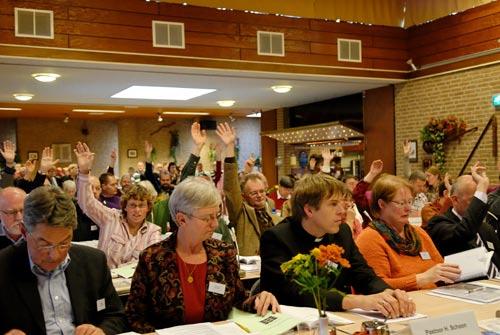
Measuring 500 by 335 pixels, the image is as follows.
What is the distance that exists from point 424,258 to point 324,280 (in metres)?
1.43

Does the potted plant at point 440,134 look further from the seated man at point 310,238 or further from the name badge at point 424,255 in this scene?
the seated man at point 310,238

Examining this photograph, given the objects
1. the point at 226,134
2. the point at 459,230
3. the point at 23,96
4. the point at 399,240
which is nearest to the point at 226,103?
the point at 23,96

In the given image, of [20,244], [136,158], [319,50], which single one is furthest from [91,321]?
[136,158]

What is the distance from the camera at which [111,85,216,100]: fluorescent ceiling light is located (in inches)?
408

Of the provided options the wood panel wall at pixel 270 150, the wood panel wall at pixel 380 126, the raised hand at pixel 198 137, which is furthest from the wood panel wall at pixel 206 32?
the wood panel wall at pixel 270 150

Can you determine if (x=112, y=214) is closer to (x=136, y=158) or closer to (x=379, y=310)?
(x=379, y=310)

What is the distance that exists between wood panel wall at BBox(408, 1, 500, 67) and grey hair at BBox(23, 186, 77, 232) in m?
8.20

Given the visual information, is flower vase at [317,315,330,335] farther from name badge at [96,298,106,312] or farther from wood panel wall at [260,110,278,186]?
wood panel wall at [260,110,278,186]

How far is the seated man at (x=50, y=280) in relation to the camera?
219 cm

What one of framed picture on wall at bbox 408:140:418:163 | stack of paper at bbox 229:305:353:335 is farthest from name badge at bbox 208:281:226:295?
framed picture on wall at bbox 408:140:418:163

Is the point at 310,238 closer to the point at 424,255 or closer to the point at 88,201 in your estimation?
the point at 424,255

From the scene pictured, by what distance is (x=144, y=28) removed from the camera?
804 cm

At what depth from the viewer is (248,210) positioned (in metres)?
4.56

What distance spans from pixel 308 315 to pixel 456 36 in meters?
8.24
